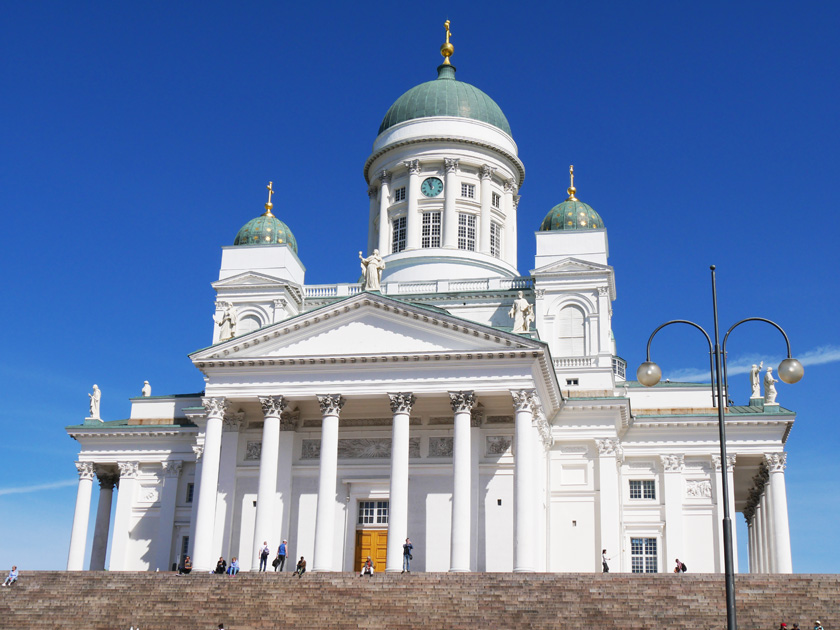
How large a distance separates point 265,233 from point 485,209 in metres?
11.9

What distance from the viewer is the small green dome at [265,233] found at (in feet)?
175

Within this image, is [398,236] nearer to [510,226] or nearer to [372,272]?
[510,226]

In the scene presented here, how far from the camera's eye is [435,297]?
50.1 m

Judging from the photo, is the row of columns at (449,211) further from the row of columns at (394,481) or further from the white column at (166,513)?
the row of columns at (394,481)

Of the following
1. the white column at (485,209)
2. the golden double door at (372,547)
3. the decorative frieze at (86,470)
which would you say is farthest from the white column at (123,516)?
the white column at (485,209)

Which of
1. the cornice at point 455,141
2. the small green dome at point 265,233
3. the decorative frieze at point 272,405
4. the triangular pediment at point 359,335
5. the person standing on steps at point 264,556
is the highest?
the cornice at point 455,141

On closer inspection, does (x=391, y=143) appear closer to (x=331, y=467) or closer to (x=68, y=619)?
(x=331, y=467)

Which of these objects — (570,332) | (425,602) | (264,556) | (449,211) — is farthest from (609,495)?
(449,211)

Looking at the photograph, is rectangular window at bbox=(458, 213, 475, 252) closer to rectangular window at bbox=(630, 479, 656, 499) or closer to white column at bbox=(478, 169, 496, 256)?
white column at bbox=(478, 169, 496, 256)

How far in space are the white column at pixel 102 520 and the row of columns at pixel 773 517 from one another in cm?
3196

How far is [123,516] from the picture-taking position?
5003 centimetres

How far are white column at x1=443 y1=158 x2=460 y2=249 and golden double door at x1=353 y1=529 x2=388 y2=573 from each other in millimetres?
17484

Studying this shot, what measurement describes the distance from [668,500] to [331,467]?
16929 millimetres

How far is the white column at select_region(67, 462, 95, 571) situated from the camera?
161 ft
